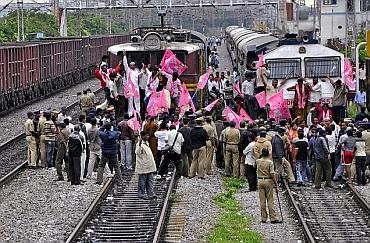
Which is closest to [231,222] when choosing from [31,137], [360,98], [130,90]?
[31,137]

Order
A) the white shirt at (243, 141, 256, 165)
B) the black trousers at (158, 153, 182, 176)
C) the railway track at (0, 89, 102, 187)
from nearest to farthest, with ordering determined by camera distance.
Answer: the white shirt at (243, 141, 256, 165) < the black trousers at (158, 153, 182, 176) < the railway track at (0, 89, 102, 187)

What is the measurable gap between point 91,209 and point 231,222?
2.52 metres

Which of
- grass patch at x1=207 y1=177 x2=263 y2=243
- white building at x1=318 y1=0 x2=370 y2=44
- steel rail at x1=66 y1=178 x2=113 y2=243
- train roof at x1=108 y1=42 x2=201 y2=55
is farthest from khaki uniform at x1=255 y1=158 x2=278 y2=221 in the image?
white building at x1=318 y1=0 x2=370 y2=44

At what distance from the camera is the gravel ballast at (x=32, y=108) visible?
30.7 m

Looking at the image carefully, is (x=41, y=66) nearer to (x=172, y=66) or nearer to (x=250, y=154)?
(x=172, y=66)

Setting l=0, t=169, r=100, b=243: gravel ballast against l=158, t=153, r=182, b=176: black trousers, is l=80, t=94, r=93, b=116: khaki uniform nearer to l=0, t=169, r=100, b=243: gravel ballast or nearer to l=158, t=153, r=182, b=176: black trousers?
l=0, t=169, r=100, b=243: gravel ballast

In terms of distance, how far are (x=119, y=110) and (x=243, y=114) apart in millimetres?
4768

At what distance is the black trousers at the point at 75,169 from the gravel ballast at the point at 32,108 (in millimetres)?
8228

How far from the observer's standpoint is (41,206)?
59.4 ft

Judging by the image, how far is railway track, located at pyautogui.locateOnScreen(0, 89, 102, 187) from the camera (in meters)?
22.0

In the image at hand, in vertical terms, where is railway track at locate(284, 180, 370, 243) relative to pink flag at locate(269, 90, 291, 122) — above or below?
below

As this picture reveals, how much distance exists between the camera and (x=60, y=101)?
41.5m

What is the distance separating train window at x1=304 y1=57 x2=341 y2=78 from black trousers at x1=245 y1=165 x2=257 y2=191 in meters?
6.72

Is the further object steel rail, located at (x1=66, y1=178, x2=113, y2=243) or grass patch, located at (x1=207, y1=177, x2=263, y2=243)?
grass patch, located at (x1=207, y1=177, x2=263, y2=243)
